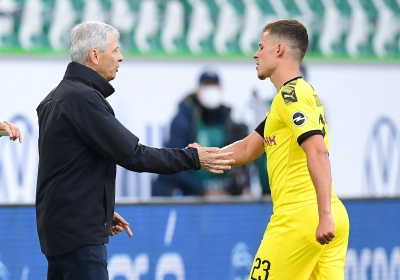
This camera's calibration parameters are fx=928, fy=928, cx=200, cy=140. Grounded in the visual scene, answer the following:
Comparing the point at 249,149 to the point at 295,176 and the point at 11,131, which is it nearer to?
the point at 295,176

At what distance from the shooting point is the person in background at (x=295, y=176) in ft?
17.0

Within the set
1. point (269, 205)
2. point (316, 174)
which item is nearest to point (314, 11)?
point (269, 205)

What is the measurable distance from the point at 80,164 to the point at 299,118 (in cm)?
125

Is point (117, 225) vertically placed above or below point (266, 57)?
below

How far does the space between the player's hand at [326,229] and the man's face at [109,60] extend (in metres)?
1.47

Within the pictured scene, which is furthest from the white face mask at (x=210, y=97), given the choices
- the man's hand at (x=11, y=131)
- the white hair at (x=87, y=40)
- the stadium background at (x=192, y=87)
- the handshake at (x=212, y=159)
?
the man's hand at (x=11, y=131)

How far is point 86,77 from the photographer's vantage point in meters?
5.25

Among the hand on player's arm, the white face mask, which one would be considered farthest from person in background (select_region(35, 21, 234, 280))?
the white face mask

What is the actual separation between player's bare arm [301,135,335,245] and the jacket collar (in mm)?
1197

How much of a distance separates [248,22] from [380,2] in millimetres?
1868

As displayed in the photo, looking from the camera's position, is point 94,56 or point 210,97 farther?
point 210,97

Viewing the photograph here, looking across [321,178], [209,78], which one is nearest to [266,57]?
[321,178]

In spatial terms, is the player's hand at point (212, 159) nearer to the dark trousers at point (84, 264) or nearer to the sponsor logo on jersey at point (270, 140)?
the sponsor logo on jersey at point (270, 140)

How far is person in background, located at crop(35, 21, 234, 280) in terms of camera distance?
5.04 metres
